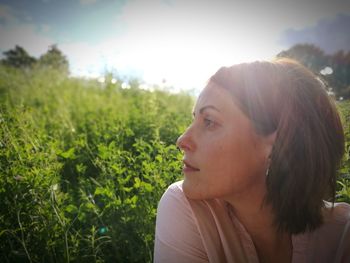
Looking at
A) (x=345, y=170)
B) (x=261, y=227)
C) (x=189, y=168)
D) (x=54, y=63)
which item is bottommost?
(x=261, y=227)

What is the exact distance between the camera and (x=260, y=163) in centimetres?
156

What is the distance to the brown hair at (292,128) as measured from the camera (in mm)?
1470

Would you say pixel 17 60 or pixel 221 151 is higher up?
pixel 17 60

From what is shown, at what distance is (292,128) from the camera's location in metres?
1.46

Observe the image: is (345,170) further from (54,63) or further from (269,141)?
(54,63)

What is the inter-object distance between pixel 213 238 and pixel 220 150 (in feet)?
1.52

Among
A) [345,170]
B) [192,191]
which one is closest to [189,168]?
[192,191]

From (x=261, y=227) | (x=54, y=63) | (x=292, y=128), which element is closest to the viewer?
(x=292, y=128)

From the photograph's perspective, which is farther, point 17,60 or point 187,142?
point 17,60

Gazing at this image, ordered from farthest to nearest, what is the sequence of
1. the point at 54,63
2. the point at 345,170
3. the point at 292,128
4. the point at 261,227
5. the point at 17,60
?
the point at 17,60 < the point at 54,63 < the point at 345,170 < the point at 261,227 < the point at 292,128

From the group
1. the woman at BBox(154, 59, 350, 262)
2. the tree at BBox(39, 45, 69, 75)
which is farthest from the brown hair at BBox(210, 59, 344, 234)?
the tree at BBox(39, 45, 69, 75)

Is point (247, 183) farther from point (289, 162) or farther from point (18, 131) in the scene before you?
point (18, 131)

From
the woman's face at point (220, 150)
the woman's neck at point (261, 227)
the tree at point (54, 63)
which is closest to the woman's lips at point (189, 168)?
the woman's face at point (220, 150)

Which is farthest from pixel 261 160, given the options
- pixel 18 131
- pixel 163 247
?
pixel 18 131
